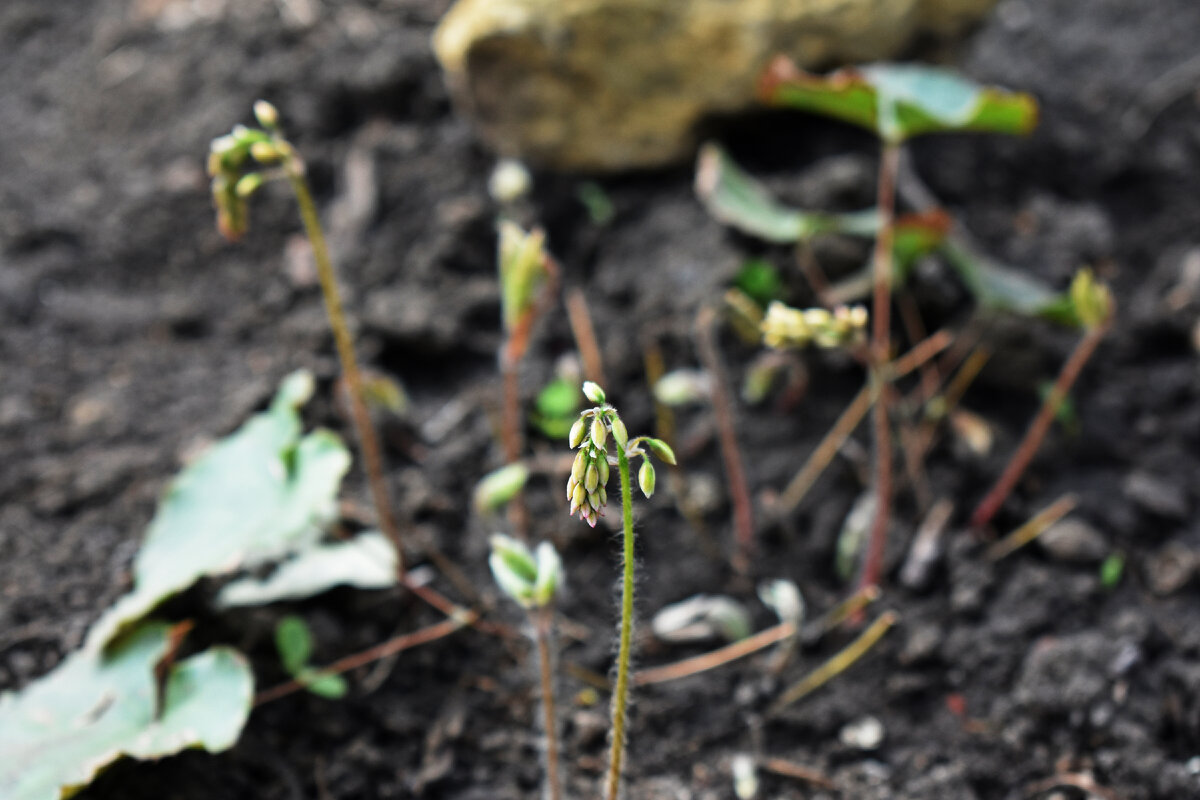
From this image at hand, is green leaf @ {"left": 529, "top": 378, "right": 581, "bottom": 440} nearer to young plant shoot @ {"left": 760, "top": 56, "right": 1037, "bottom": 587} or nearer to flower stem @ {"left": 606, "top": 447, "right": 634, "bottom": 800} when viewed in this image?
young plant shoot @ {"left": 760, "top": 56, "right": 1037, "bottom": 587}

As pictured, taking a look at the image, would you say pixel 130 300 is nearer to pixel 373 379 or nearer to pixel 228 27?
pixel 373 379

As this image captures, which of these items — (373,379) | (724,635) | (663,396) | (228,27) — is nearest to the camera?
(724,635)

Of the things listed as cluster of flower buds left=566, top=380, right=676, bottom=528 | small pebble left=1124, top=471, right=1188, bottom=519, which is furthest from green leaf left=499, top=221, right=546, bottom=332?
small pebble left=1124, top=471, right=1188, bottom=519

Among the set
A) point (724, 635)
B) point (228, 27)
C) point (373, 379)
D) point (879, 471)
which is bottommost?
point (724, 635)

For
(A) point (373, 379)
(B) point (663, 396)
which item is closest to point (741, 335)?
(B) point (663, 396)

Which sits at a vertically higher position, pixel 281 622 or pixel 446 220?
pixel 446 220

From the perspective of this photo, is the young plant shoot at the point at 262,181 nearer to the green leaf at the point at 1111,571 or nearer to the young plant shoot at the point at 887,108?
the young plant shoot at the point at 887,108

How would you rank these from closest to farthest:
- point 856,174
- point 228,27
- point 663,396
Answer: point 663,396, point 856,174, point 228,27
